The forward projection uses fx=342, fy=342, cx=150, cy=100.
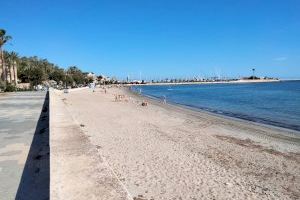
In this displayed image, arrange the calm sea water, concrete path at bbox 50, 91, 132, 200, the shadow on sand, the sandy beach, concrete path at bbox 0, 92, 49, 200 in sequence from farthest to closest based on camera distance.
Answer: the calm sea water < the sandy beach < concrete path at bbox 0, 92, 49, 200 < the shadow on sand < concrete path at bbox 50, 91, 132, 200

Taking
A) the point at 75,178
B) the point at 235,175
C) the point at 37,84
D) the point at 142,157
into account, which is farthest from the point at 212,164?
the point at 37,84

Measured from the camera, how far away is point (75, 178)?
5.38m

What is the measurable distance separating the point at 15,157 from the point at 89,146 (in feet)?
8.19

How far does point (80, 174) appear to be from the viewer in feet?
18.2

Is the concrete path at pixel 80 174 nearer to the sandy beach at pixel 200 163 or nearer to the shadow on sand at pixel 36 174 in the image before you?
the sandy beach at pixel 200 163

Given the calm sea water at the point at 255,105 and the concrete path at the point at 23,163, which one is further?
the calm sea water at the point at 255,105

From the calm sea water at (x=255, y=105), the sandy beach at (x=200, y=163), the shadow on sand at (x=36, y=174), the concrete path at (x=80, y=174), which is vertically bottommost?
the calm sea water at (x=255, y=105)

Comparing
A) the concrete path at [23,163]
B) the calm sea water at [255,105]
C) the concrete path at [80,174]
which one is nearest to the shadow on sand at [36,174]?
the concrete path at [23,163]

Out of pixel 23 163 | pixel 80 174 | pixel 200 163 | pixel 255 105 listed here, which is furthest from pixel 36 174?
pixel 255 105

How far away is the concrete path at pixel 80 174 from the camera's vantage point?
4.68 meters

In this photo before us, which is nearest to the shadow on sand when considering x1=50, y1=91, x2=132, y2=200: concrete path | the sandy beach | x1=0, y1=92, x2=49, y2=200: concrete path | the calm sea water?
x1=0, y1=92, x2=49, y2=200: concrete path

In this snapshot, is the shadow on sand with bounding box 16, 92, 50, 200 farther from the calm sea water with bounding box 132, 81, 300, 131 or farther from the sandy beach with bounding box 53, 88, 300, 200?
the calm sea water with bounding box 132, 81, 300, 131

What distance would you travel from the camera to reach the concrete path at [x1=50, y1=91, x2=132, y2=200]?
4.68 metres

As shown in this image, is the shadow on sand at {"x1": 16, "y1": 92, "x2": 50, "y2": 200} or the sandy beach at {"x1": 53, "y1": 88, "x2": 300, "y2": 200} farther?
the sandy beach at {"x1": 53, "y1": 88, "x2": 300, "y2": 200}
